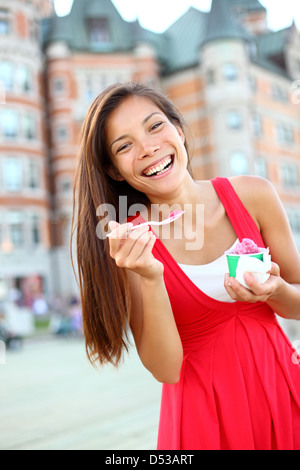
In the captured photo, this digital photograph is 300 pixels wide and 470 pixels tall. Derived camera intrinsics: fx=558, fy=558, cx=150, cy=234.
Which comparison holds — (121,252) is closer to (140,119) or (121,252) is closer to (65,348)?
(140,119)

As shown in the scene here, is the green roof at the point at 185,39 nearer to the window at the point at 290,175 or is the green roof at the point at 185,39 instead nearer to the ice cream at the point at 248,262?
the window at the point at 290,175

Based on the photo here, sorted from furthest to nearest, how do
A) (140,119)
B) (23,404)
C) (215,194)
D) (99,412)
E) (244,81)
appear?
(244,81) < (23,404) < (99,412) < (215,194) < (140,119)

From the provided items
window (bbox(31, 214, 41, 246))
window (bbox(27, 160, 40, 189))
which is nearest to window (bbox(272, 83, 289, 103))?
window (bbox(27, 160, 40, 189))

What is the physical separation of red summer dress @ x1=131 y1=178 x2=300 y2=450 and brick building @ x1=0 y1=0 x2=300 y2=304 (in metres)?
23.6

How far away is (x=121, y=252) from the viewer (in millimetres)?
1318

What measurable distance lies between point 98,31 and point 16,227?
10896mm

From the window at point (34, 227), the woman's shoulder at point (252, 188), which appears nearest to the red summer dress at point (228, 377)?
the woman's shoulder at point (252, 188)

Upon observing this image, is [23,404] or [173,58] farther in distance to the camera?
[173,58]

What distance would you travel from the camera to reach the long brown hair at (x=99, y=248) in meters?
1.48

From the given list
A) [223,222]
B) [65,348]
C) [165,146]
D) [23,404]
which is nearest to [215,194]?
[223,222]

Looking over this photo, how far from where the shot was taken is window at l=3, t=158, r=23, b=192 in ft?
84.1

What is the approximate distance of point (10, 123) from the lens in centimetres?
2584

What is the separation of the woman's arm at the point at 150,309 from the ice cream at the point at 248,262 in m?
0.18

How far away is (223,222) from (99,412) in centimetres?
369
